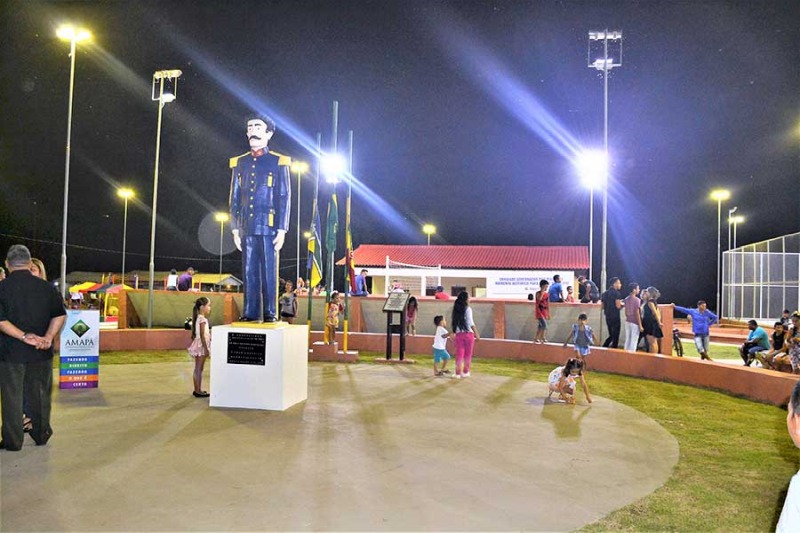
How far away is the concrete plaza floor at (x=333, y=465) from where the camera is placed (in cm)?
473

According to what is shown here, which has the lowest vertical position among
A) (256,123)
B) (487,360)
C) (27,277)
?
(487,360)

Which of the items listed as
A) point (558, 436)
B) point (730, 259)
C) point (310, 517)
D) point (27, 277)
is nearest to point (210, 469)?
point (310, 517)

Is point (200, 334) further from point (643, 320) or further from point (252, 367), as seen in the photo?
point (643, 320)

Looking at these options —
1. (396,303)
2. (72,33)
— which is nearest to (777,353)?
(396,303)

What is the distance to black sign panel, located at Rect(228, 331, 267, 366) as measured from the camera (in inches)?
350

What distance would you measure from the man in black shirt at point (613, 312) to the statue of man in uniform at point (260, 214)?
341 inches

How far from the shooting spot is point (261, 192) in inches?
375

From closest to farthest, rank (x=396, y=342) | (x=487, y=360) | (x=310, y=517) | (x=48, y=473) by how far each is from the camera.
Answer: (x=310, y=517) < (x=48, y=473) < (x=487, y=360) < (x=396, y=342)

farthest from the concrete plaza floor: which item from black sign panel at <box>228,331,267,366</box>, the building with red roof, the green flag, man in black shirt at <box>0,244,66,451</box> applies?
the building with red roof

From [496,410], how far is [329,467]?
3757 mm

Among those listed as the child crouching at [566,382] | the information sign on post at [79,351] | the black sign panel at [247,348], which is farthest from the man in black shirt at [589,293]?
the information sign on post at [79,351]

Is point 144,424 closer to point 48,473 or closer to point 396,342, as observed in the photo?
point 48,473

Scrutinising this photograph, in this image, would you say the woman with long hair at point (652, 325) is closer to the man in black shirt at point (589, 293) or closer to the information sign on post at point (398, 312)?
the man in black shirt at point (589, 293)

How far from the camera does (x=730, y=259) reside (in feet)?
90.0
